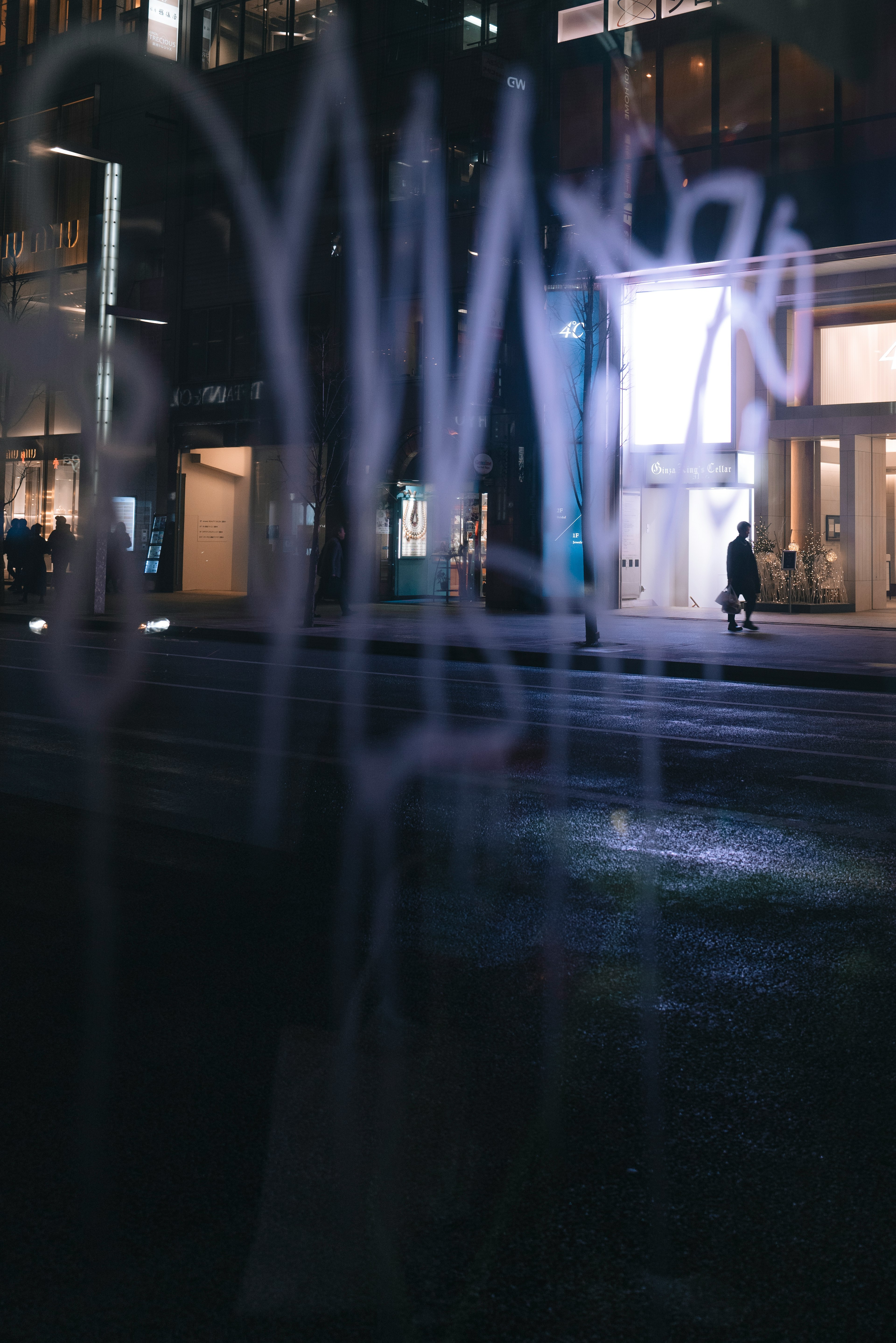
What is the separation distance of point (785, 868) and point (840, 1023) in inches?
88.9

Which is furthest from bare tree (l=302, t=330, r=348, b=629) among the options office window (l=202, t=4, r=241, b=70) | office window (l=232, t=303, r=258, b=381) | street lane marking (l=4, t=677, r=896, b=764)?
street lane marking (l=4, t=677, r=896, b=764)

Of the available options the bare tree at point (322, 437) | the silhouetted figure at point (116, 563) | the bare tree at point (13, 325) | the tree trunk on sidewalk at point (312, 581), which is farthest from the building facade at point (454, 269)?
the tree trunk on sidewalk at point (312, 581)

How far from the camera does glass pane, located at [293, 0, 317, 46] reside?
3450 centimetres

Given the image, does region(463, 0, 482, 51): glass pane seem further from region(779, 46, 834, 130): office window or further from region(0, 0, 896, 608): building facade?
region(779, 46, 834, 130): office window

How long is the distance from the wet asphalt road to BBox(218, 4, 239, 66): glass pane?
32434 mm

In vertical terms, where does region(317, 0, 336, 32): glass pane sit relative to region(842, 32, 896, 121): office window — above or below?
above

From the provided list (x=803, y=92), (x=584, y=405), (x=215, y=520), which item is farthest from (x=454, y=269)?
(x=215, y=520)

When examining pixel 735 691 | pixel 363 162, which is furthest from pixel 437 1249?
pixel 363 162

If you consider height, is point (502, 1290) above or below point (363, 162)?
below

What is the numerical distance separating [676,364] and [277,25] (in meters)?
15.4

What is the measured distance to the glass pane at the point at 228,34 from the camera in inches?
1432

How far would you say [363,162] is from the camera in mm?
33156

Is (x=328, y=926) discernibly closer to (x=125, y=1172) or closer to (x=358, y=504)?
(x=125, y=1172)

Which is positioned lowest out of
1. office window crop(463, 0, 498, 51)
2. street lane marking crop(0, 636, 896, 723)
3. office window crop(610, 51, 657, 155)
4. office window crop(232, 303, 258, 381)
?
street lane marking crop(0, 636, 896, 723)
